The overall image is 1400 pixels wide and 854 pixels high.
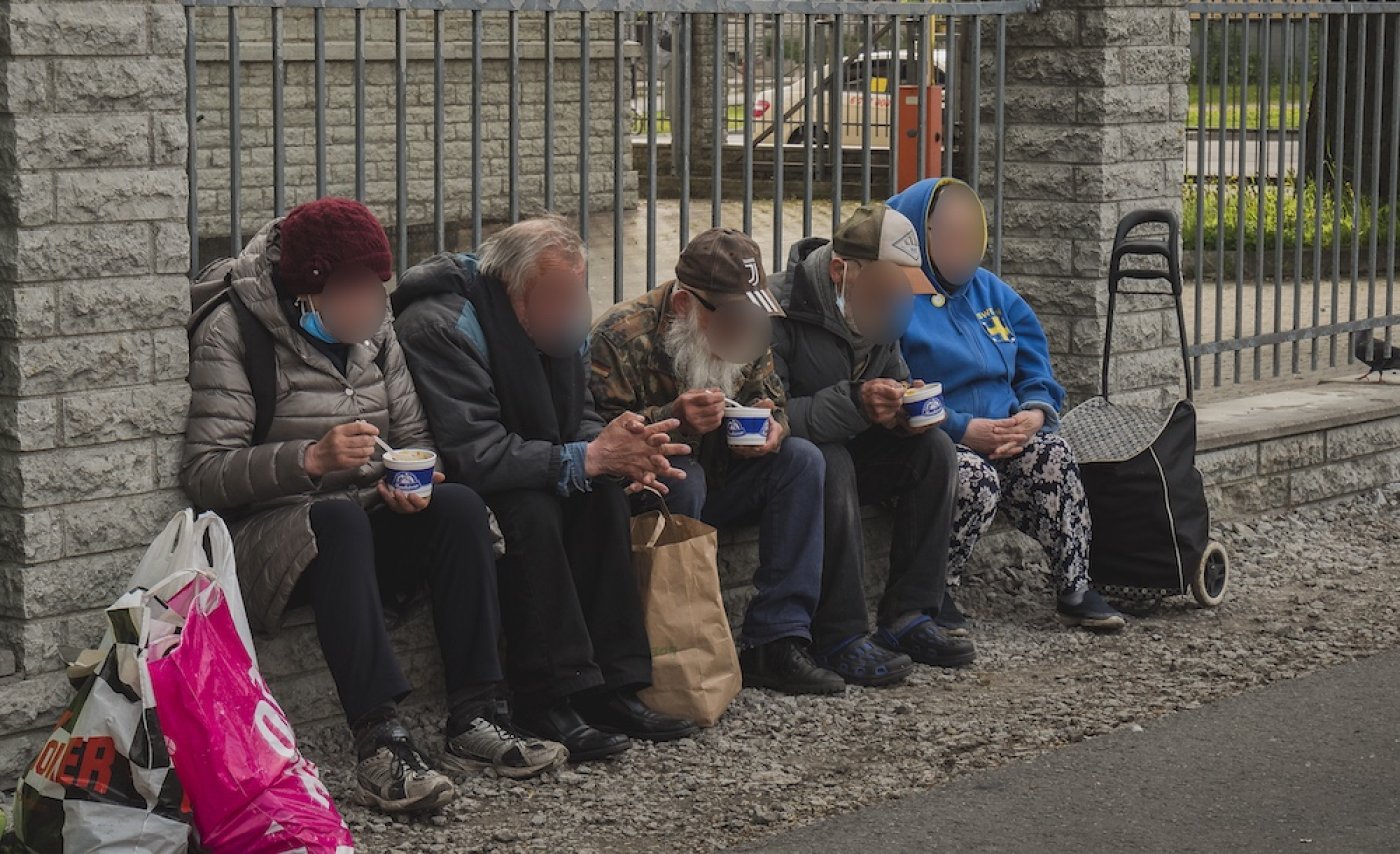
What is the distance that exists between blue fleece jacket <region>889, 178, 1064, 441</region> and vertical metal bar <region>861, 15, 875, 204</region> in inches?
15.9

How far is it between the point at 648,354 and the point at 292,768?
1.89 m

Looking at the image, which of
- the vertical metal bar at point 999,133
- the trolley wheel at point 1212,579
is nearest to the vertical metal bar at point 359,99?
the vertical metal bar at point 999,133

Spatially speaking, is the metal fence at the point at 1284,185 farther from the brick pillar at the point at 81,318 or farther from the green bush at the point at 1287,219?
the brick pillar at the point at 81,318

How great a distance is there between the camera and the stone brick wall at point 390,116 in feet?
41.0

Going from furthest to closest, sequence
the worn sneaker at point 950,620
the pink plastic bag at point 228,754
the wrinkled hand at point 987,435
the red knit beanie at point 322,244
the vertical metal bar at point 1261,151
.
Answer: the vertical metal bar at point 1261,151 < the wrinkled hand at point 987,435 < the worn sneaker at point 950,620 < the red knit beanie at point 322,244 < the pink plastic bag at point 228,754

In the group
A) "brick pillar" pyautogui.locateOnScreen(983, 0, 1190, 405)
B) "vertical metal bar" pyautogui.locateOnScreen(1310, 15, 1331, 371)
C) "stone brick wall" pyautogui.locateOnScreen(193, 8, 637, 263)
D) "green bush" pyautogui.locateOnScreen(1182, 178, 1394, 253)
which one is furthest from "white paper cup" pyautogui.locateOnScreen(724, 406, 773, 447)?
"stone brick wall" pyautogui.locateOnScreen(193, 8, 637, 263)

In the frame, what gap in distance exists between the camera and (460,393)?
5.31 metres

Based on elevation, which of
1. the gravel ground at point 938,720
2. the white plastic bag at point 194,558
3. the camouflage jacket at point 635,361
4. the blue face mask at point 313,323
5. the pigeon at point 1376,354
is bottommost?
the gravel ground at point 938,720

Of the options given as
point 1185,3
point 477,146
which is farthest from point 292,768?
point 1185,3

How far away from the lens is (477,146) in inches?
228

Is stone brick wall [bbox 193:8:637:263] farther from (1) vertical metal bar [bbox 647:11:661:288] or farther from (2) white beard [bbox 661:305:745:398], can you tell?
(2) white beard [bbox 661:305:745:398]

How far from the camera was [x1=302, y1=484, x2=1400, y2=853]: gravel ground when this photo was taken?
4.82m

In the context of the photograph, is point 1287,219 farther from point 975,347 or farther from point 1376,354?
point 975,347

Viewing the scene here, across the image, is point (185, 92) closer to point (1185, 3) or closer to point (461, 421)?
point (461, 421)
